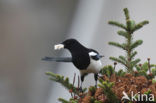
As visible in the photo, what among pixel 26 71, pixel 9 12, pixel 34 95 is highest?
pixel 9 12

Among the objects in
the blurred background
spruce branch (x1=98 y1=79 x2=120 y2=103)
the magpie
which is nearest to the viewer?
spruce branch (x1=98 y1=79 x2=120 y2=103)

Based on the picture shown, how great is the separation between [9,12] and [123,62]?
3.13ft

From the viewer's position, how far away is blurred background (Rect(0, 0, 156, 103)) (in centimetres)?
147

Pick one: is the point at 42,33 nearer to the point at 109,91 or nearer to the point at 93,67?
the point at 93,67

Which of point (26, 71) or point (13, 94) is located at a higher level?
point (26, 71)

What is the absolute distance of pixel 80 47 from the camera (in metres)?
0.60

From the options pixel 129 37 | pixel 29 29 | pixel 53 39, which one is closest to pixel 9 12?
pixel 29 29

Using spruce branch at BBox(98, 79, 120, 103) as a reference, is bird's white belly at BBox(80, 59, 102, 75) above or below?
above

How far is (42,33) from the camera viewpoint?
5.21ft

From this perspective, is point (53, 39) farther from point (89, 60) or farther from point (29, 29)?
point (89, 60)

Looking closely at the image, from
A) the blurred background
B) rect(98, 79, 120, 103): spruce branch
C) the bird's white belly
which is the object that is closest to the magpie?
the bird's white belly

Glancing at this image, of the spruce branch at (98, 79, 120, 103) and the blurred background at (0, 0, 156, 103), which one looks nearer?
the spruce branch at (98, 79, 120, 103)

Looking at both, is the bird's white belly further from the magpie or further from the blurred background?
the blurred background

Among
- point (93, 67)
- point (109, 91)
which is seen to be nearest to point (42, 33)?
point (93, 67)
